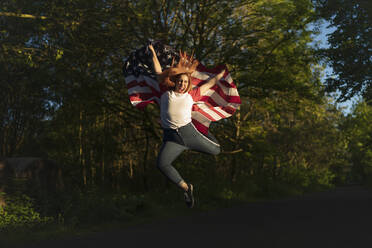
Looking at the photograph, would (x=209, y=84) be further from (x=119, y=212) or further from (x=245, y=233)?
(x=119, y=212)

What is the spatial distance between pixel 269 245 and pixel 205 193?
9.82m

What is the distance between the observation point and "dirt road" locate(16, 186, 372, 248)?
10.3 m

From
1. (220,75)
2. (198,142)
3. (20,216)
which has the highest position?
(220,75)

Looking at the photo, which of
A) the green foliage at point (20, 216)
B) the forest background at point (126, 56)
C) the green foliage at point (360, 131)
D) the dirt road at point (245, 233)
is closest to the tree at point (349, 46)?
the forest background at point (126, 56)

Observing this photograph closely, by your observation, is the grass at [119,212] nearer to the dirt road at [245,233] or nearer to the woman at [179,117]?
the dirt road at [245,233]

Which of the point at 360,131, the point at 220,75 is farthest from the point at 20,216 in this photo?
the point at 360,131

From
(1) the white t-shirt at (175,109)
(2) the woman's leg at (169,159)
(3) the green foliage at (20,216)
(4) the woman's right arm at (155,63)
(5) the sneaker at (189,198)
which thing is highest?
(4) the woman's right arm at (155,63)

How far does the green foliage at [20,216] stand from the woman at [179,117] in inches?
414

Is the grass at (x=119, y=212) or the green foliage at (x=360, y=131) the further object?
the green foliage at (x=360, y=131)

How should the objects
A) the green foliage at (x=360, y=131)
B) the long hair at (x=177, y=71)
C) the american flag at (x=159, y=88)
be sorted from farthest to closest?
the green foliage at (x=360, y=131), the american flag at (x=159, y=88), the long hair at (x=177, y=71)

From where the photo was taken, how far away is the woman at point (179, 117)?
3.09 metres

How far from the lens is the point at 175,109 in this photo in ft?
10.7

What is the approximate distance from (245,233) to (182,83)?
9.67 m

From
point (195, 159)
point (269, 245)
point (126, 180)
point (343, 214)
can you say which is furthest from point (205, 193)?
point (126, 180)
